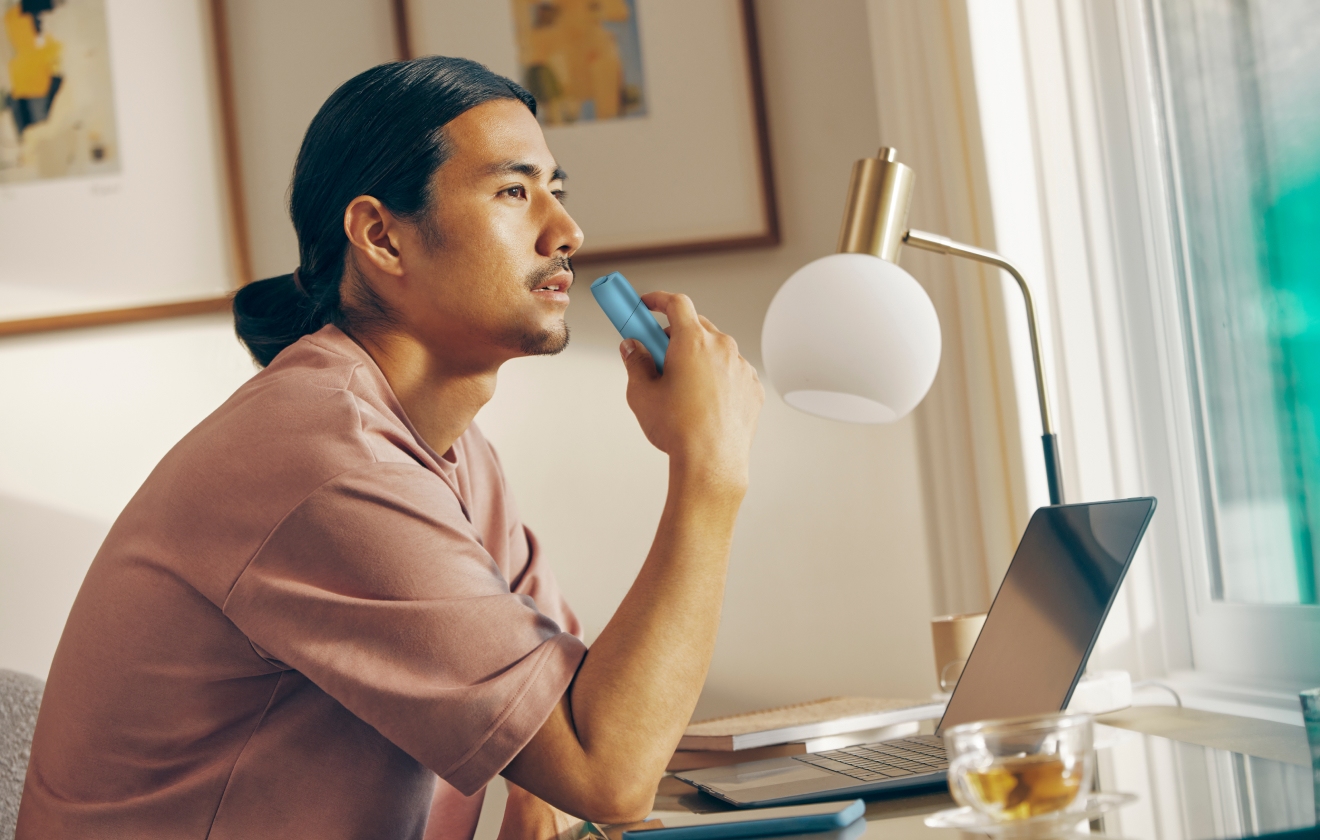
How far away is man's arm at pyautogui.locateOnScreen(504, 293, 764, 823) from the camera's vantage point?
76cm

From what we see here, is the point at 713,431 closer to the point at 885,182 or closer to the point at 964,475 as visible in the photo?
the point at 885,182

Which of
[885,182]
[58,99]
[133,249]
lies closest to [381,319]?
[885,182]

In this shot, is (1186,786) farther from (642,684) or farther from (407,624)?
(407,624)

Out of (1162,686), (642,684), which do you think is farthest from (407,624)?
(1162,686)

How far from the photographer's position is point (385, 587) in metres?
0.77

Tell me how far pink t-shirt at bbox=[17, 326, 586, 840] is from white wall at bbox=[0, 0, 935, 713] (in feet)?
A: 2.65

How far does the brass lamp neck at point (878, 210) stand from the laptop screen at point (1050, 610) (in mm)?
265

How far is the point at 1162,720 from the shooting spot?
100 centimetres

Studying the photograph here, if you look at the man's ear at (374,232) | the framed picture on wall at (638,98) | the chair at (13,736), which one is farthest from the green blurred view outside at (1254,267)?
the chair at (13,736)

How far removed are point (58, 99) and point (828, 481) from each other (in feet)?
4.55

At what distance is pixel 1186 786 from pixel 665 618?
36 centimetres

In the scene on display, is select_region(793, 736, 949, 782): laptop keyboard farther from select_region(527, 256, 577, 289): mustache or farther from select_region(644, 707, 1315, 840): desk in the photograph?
select_region(527, 256, 577, 289): mustache

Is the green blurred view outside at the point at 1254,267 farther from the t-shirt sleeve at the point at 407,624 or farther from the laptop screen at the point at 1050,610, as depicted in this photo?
the t-shirt sleeve at the point at 407,624

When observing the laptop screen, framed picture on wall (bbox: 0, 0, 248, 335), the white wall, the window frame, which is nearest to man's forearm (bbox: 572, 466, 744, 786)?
the laptop screen
